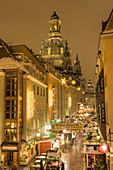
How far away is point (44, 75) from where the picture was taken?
132 feet

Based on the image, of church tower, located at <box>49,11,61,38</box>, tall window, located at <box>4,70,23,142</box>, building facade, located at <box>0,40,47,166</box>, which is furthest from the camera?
church tower, located at <box>49,11,61,38</box>

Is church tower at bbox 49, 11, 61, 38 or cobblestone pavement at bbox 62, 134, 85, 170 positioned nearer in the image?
cobblestone pavement at bbox 62, 134, 85, 170

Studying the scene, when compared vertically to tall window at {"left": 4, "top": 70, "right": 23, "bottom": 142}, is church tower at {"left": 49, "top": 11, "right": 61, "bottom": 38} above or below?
above

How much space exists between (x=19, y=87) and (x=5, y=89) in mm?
1830

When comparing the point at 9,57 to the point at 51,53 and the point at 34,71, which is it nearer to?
the point at 34,71

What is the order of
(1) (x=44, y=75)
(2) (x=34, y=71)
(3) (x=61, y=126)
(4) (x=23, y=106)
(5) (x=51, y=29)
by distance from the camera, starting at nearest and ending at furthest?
(4) (x=23, y=106) < (2) (x=34, y=71) < (3) (x=61, y=126) < (1) (x=44, y=75) < (5) (x=51, y=29)

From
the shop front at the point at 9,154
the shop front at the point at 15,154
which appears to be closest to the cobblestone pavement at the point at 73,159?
the shop front at the point at 15,154

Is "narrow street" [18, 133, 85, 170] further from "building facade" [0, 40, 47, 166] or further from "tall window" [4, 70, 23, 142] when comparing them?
"tall window" [4, 70, 23, 142]

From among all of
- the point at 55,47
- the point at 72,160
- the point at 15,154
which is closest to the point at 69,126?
the point at 72,160

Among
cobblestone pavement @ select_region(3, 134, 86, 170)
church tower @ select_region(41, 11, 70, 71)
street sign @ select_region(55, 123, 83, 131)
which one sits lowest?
cobblestone pavement @ select_region(3, 134, 86, 170)

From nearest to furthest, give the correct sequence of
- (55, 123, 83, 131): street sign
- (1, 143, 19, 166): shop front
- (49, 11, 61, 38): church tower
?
(1, 143, 19, 166): shop front → (55, 123, 83, 131): street sign → (49, 11, 61, 38): church tower

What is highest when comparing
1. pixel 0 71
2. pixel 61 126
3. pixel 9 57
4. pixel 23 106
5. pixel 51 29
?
pixel 51 29

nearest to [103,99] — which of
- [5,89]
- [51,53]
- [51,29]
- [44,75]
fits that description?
[5,89]

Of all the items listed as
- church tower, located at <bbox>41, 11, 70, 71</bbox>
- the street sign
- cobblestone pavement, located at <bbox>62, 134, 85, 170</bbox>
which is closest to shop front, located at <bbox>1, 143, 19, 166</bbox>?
cobblestone pavement, located at <bbox>62, 134, 85, 170</bbox>
